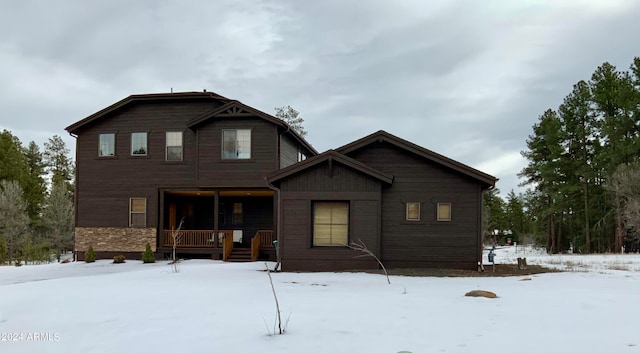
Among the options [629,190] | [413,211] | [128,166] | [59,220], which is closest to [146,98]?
[128,166]

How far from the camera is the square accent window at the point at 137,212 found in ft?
71.8

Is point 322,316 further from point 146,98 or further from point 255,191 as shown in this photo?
point 146,98

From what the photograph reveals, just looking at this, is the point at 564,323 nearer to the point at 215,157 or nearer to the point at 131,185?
the point at 215,157

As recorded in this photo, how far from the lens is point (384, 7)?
15711 mm

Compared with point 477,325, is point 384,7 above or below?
above

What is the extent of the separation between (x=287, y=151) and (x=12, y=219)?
79.4 feet

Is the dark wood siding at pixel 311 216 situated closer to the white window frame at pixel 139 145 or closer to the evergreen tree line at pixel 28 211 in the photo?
the white window frame at pixel 139 145

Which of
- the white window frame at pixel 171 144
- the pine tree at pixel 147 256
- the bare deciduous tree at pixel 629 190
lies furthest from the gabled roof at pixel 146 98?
the bare deciduous tree at pixel 629 190

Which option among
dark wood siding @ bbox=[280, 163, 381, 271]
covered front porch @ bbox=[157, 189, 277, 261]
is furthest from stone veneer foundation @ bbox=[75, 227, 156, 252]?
dark wood siding @ bbox=[280, 163, 381, 271]

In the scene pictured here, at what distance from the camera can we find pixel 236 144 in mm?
20625

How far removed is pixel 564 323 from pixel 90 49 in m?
19.0

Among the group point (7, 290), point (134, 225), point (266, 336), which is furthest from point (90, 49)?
point (266, 336)

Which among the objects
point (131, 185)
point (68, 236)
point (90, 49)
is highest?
point (90, 49)

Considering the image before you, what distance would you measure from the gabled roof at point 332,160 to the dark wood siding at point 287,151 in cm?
552
